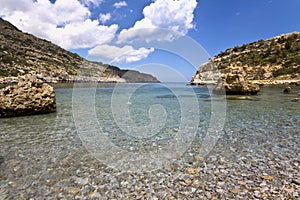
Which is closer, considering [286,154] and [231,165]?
[231,165]

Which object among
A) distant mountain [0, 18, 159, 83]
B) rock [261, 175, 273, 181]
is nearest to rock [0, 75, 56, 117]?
rock [261, 175, 273, 181]

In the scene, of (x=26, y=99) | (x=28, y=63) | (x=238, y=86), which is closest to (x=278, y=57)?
(x=238, y=86)

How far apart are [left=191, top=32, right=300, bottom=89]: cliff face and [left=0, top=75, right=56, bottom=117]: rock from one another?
Result: 50209 millimetres

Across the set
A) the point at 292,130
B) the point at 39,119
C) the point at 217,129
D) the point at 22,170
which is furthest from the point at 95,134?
the point at 292,130

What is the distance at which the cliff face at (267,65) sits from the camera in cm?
6762

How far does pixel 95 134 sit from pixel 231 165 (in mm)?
6742

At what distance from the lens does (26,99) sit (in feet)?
48.8

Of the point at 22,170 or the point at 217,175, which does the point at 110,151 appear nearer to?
the point at 22,170

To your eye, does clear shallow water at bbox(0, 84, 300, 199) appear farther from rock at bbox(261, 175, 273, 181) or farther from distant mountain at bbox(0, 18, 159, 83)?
distant mountain at bbox(0, 18, 159, 83)

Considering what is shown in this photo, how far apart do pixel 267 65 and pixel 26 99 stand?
272ft

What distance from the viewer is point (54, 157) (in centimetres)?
726

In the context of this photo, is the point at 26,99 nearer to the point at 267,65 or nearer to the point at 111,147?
the point at 111,147

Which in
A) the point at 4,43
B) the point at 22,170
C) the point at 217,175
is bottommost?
the point at 22,170

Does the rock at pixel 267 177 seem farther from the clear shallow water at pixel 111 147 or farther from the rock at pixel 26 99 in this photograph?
the rock at pixel 26 99
